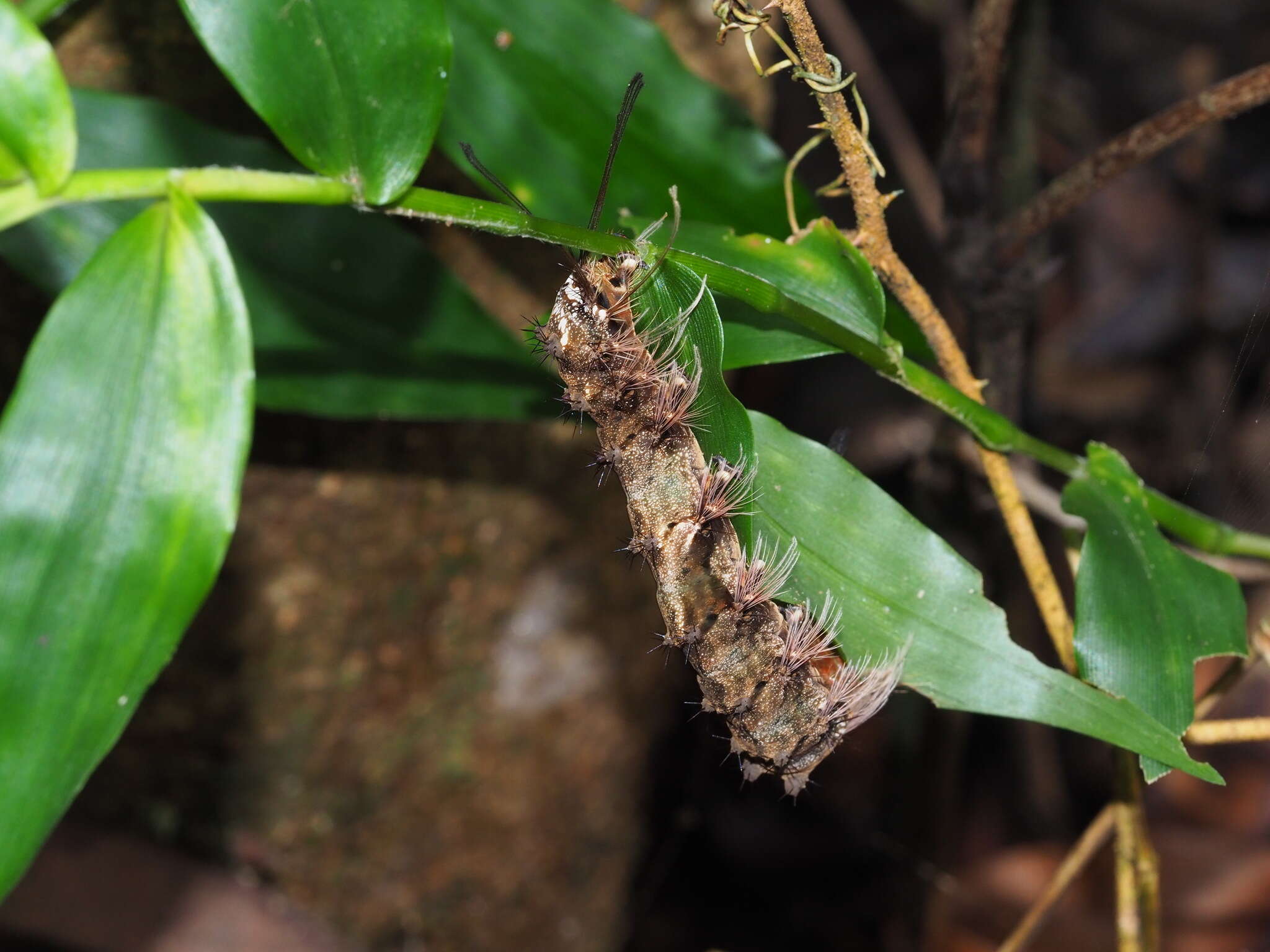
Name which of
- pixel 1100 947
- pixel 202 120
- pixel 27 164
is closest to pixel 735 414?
pixel 27 164

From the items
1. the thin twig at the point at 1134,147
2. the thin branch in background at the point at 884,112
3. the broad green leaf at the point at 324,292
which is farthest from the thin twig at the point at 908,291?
the thin branch in background at the point at 884,112

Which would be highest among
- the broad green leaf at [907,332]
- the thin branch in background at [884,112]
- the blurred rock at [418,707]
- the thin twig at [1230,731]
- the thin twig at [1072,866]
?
the broad green leaf at [907,332]

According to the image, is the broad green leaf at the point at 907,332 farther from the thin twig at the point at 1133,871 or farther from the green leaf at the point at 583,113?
the thin twig at the point at 1133,871

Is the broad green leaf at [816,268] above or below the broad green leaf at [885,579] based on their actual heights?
above

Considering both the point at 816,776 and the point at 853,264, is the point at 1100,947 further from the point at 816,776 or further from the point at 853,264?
the point at 853,264

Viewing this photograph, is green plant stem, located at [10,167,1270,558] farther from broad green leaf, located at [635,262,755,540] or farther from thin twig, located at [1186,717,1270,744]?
thin twig, located at [1186,717,1270,744]

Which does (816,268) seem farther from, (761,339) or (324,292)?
(324,292)

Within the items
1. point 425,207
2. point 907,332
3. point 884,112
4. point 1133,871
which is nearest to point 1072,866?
point 1133,871
